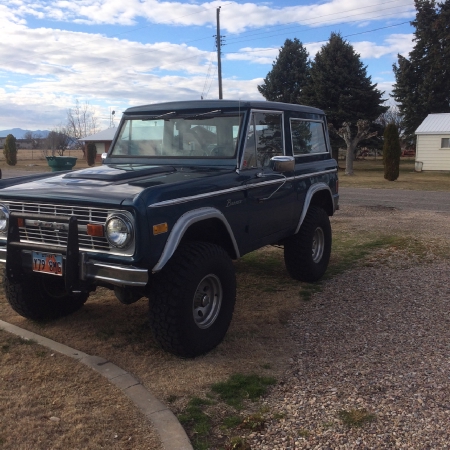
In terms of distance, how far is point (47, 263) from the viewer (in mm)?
4020

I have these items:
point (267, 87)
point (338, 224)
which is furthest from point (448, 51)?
point (338, 224)

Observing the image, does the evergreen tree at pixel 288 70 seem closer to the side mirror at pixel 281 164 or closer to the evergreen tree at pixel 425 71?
the evergreen tree at pixel 425 71

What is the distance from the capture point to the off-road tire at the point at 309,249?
6203mm

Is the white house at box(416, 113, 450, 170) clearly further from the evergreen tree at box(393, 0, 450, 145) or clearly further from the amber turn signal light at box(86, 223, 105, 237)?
the amber turn signal light at box(86, 223, 105, 237)

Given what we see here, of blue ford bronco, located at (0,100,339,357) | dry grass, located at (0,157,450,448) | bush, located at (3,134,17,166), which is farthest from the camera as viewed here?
bush, located at (3,134,17,166)

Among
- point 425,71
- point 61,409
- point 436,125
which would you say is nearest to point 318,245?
point 61,409

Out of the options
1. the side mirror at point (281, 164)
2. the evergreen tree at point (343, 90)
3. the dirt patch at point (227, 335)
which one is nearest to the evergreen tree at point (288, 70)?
the evergreen tree at point (343, 90)

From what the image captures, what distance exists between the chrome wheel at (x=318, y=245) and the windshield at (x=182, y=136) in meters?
2.08

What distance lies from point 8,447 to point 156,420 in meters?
0.85

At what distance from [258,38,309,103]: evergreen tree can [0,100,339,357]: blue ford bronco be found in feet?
111

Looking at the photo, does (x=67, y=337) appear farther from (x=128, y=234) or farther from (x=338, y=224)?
(x=338, y=224)

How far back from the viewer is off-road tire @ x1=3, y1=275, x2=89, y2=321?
4.77 meters

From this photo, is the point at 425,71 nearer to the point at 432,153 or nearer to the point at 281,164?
the point at 432,153

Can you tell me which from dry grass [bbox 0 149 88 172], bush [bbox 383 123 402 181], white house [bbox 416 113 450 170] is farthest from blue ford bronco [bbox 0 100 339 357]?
dry grass [bbox 0 149 88 172]
